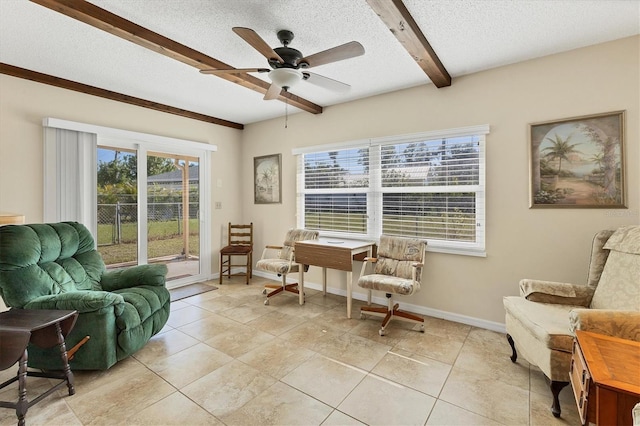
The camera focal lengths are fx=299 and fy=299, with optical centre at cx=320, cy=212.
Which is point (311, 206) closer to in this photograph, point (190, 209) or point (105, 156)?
point (190, 209)

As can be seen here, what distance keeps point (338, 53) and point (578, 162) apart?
2181mm

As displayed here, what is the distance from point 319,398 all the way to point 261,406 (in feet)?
1.18

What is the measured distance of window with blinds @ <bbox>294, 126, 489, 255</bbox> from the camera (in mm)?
3059

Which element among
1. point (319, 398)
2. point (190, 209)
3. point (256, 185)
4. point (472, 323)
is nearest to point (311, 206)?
point (256, 185)

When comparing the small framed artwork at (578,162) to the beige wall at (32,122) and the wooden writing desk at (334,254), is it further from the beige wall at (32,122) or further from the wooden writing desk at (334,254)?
the beige wall at (32,122)

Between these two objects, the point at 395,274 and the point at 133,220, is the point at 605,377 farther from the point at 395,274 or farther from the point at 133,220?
the point at 133,220

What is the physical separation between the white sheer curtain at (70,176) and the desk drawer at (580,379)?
14.4ft

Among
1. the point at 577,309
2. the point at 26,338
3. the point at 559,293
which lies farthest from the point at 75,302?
the point at 559,293

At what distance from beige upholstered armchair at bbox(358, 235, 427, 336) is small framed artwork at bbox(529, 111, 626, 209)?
3.82 ft

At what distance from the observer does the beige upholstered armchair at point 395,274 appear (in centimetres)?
281

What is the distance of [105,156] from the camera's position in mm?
3645

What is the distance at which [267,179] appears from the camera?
4766 mm

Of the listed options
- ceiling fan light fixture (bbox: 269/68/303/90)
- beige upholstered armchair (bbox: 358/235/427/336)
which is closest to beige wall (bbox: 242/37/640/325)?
beige upholstered armchair (bbox: 358/235/427/336)

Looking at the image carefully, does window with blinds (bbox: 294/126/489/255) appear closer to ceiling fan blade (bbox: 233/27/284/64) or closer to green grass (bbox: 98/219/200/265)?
green grass (bbox: 98/219/200/265)
